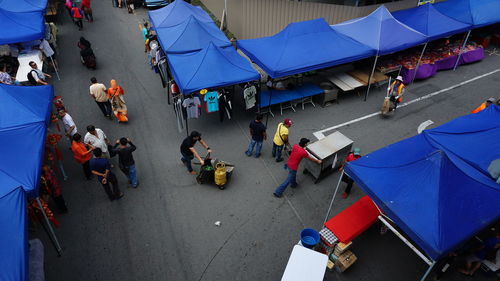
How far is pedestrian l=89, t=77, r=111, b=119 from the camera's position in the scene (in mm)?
10157

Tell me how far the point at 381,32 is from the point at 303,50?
346cm

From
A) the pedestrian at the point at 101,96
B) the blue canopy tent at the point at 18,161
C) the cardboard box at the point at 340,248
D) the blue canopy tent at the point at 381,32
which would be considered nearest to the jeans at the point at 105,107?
the pedestrian at the point at 101,96

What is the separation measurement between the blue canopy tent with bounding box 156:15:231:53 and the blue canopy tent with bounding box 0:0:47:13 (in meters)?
6.34

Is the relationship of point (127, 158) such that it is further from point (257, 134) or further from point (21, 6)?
point (21, 6)

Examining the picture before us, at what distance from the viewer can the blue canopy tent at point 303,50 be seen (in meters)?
10.4

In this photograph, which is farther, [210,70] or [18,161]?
[210,70]

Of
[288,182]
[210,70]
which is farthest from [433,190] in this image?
[210,70]

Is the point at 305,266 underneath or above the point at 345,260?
above

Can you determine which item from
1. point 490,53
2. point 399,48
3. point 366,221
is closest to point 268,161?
point 366,221

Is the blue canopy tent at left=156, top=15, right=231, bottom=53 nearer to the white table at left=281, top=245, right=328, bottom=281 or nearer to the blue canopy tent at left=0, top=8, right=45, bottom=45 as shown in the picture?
the blue canopy tent at left=0, top=8, right=45, bottom=45

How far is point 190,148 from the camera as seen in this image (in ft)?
26.3

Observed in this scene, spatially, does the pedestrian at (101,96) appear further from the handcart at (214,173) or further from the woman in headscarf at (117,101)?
the handcart at (214,173)

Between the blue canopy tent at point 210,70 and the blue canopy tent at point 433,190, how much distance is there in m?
4.88

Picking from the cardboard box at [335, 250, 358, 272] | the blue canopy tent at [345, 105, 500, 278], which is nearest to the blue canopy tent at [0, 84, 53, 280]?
the cardboard box at [335, 250, 358, 272]
